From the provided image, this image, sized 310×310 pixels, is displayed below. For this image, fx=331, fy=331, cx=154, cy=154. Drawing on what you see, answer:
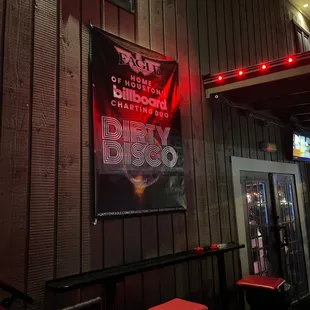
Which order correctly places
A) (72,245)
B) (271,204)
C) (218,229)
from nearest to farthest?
(72,245) → (218,229) → (271,204)

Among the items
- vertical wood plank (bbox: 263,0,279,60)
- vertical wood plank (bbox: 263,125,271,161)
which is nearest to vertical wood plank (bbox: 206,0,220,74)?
vertical wood plank (bbox: 263,125,271,161)

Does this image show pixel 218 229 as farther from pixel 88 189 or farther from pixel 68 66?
pixel 68 66

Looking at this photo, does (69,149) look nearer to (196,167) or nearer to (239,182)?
A: (196,167)

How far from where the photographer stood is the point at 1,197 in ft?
6.32

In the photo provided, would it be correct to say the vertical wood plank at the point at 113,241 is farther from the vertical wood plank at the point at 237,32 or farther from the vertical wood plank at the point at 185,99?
the vertical wood plank at the point at 237,32

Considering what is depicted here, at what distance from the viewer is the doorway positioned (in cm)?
402

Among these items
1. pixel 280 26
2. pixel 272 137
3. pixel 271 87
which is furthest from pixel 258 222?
pixel 280 26

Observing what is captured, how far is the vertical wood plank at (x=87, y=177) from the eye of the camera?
91.2 inches

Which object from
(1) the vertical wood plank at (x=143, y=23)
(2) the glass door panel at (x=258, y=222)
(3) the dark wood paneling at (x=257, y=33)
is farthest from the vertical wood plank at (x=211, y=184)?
(3) the dark wood paneling at (x=257, y=33)

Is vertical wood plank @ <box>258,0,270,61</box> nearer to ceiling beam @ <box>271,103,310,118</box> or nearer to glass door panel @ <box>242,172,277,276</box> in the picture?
ceiling beam @ <box>271,103,310,118</box>

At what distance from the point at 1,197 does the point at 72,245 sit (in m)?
0.58

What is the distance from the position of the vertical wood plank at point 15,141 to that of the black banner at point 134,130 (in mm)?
526

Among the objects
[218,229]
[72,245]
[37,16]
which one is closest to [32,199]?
[72,245]

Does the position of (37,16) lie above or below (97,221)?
above
